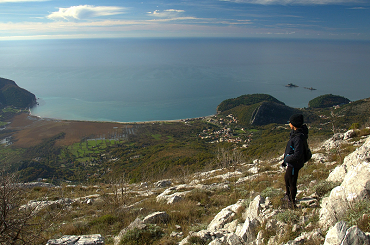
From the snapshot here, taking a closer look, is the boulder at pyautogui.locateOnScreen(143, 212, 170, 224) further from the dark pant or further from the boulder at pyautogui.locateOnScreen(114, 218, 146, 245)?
the dark pant

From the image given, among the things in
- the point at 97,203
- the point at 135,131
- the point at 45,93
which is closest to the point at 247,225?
the point at 97,203

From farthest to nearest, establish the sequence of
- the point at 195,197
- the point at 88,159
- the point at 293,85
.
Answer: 1. the point at 293,85
2. the point at 88,159
3. the point at 195,197

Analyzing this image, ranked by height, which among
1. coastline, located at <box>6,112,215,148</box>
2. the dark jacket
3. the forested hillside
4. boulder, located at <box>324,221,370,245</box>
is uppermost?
the dark jacket

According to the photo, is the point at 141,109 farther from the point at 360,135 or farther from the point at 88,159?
the point at 360,135

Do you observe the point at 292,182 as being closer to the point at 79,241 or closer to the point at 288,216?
the point at 288,216

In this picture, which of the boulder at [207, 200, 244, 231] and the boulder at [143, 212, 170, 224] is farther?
the boulder at [143, 212, 170, 224]

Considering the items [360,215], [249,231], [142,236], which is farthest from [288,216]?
[142,236]

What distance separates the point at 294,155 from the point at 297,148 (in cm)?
14

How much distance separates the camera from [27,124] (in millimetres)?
58531

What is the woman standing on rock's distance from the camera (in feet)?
11.9

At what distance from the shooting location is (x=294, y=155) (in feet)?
11.8

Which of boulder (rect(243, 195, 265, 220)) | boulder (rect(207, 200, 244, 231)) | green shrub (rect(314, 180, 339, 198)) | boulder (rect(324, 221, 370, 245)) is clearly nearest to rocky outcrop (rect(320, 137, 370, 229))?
boulder (rect(324, 221, 370, 245))

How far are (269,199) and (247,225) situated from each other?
987 millimetres

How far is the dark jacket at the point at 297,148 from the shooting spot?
3.61m
